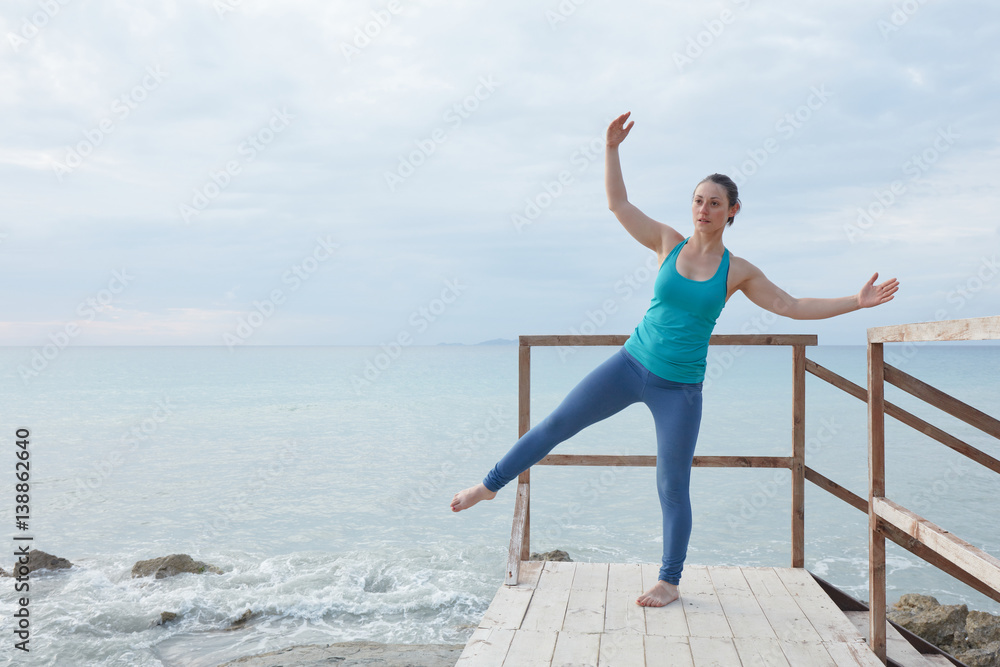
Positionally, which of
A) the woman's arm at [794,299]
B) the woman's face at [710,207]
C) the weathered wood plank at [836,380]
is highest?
the woman's face at [710,207]

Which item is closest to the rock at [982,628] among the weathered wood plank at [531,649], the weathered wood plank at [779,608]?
the weathered wood plank at [779,608]

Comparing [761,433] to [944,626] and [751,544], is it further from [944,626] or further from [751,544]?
[944,626]

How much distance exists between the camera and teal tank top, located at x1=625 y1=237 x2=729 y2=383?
284 cm

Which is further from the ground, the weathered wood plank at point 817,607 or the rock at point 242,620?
the weathered wood plank at point 817,607

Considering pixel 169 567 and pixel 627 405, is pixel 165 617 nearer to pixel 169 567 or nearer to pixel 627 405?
pixel 169 567

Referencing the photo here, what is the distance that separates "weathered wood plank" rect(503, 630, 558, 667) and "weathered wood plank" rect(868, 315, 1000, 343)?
1695 millimetres

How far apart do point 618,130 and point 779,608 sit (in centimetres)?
224

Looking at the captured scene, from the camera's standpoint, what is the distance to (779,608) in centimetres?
306

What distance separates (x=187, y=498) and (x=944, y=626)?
36.6ft

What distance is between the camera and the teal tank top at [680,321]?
9.32 feet

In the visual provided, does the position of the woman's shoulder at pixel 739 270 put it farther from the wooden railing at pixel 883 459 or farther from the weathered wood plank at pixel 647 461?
the weathered wood plank at pixel 647 461

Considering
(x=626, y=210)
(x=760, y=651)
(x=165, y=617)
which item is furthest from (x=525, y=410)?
(x=165, y=617)

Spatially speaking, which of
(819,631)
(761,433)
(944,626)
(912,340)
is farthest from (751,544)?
(761,433)

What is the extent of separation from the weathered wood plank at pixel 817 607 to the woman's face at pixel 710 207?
1.73m
